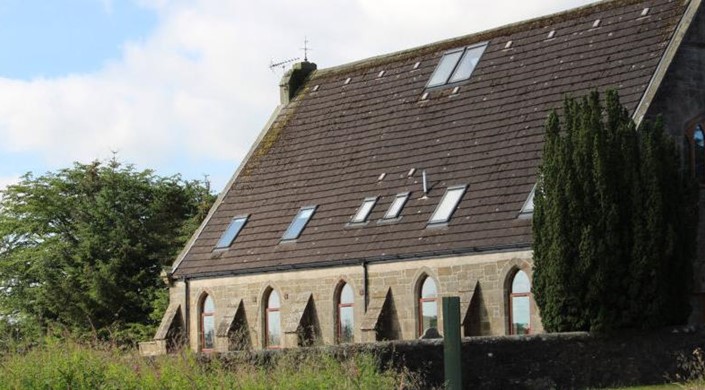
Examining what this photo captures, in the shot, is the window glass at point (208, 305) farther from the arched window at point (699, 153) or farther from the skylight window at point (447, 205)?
the arched window at point (699, 153)

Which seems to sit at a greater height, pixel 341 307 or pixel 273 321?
pixel 341 307

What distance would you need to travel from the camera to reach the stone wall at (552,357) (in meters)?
27.8

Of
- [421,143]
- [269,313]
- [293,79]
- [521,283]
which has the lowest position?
[269,313]

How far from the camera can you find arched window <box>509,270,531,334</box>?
3541 cm

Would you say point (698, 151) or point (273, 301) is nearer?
point (698, 151)

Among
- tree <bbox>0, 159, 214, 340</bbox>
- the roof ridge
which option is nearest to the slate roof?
the roof ridge

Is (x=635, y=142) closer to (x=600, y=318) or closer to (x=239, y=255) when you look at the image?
(x=600, y=318)

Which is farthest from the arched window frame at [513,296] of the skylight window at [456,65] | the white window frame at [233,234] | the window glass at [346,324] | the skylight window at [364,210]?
the white window frame at [233,234]

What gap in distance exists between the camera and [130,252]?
56.9 metres

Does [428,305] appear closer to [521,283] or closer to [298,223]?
[521,283]

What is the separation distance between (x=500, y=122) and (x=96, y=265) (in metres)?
21.9

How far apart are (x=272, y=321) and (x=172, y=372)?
18.1 meters

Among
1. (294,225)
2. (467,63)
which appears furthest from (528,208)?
(294,225)

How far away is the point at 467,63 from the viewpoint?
Answer: 1668 inches
